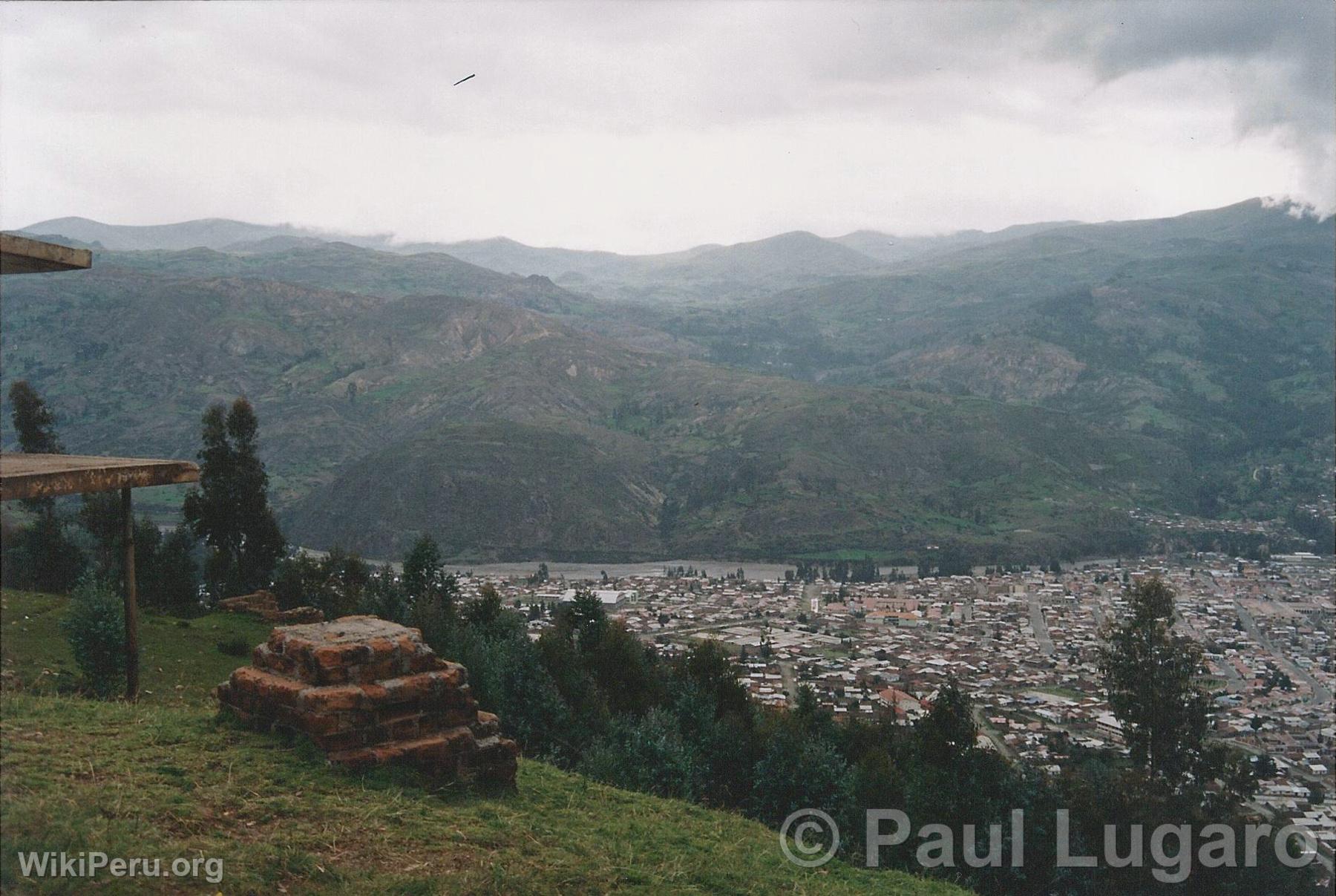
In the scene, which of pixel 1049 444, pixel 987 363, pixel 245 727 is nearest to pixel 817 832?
pixel 245 727

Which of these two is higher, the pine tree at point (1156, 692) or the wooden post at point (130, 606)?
the wooden post at point (130, 606)

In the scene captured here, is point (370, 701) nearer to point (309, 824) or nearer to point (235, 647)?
point (309, 824)

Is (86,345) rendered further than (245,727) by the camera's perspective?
Yes

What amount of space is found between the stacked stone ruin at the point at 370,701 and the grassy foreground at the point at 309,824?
23 cm

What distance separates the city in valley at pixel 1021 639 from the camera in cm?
3734

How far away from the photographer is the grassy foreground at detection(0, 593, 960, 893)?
5.59 m

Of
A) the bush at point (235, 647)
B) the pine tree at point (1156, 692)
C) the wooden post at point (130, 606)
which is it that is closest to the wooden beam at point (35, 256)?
the wooden post at point (130, 606)

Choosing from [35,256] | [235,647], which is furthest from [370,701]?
[235,647]

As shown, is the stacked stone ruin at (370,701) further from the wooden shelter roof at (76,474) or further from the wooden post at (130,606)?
the wooden post at (130,606)

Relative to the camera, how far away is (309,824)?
21.6 ft

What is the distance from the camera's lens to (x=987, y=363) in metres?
191

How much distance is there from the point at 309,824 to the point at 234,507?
33312mm

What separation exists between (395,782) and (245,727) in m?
1.82

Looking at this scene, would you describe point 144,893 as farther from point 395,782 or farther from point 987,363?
point 987,363
